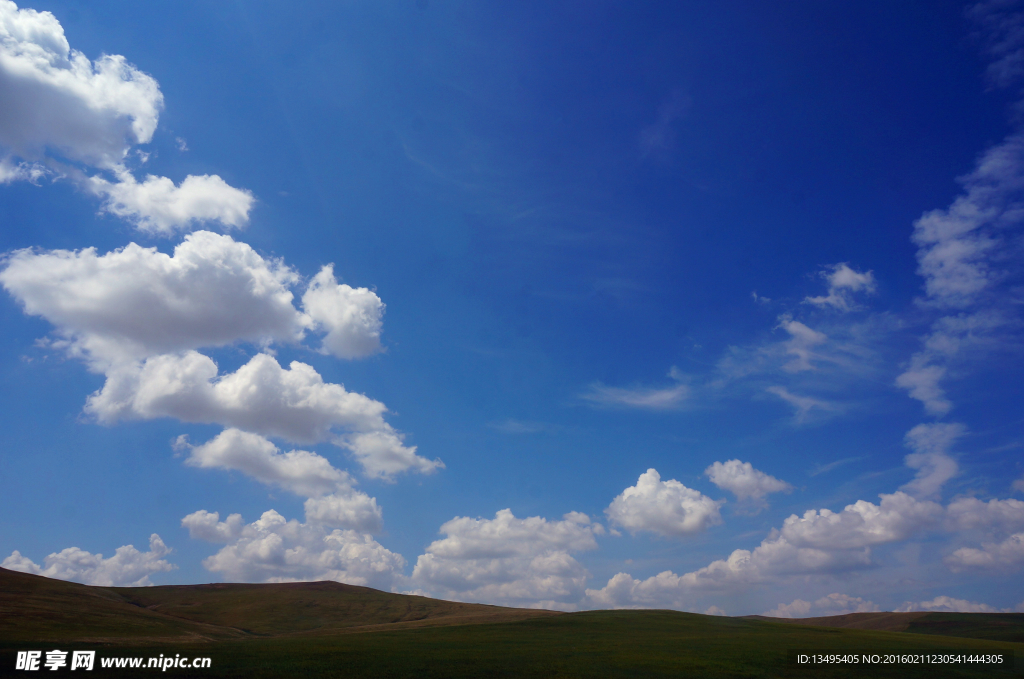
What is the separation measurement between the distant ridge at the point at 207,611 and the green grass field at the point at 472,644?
2.03 ft

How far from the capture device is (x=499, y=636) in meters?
84.8

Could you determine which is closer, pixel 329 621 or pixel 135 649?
pixel 135 649

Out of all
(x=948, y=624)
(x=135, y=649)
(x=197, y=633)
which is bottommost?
(x=948, y=624)

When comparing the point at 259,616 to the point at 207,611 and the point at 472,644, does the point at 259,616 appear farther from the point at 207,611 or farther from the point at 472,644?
the point at 472,644

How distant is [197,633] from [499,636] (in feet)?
173

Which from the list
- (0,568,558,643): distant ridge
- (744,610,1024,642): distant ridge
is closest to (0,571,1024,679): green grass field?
(0,568,558,643): distant ridge

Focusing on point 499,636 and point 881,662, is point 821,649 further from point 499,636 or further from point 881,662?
point 499,636

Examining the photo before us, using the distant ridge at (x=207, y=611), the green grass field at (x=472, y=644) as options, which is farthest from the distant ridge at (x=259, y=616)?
the green grass field at (x=472, y=644)

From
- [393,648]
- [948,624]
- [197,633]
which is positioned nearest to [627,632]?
[393,648]

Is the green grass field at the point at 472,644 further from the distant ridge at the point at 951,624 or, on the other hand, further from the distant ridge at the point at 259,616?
the distant ridge at the point at 951,624

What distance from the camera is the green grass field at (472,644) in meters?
52.1

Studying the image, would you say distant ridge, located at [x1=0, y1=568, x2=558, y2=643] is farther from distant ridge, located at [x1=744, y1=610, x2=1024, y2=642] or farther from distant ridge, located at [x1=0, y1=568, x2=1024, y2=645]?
distant ridge, located at [x1=744, y1=610, x2=1024, y2=642]

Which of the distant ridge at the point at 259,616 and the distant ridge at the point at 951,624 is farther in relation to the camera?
the distant ridge at the point at 951,624

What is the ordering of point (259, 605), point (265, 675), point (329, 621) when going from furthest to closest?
point (259, 605)
point (329, 621)
point (265, 675)
